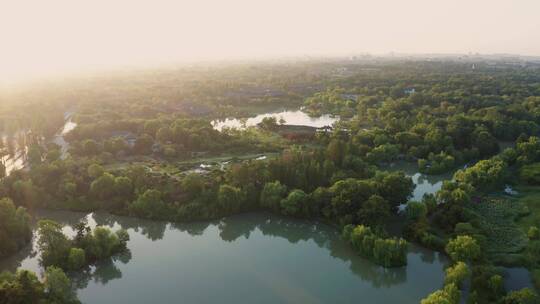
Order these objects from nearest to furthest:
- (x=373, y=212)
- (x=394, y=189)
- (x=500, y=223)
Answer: (x=373, y=212)
(x=500, y=223)
(x=394, y=189)

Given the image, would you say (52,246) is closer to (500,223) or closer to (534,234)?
(500,223)

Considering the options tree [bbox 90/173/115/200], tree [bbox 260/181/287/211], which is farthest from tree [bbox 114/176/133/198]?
tree [bbox 260/181/287/211]

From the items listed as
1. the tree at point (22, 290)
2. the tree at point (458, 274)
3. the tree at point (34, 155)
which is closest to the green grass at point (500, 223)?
the tree at point (458, 274)

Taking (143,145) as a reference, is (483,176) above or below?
below

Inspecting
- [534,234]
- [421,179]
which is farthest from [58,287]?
[421,179]

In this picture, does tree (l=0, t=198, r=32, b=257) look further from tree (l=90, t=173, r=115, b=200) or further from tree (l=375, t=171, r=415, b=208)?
tree (l=375, t=171, r=415, b=208)

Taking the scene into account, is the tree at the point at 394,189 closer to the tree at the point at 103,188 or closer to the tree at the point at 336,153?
the tree at the point at 336,153
